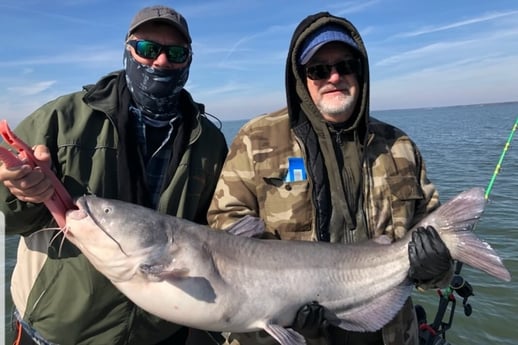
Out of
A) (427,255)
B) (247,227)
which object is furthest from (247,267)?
(427,255)

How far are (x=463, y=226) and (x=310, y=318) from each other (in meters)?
1.63

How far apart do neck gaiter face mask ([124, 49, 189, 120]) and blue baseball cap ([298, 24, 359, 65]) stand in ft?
4.09

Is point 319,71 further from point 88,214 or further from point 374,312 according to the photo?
point 88,214

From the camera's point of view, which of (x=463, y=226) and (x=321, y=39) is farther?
(x=321, y=39)

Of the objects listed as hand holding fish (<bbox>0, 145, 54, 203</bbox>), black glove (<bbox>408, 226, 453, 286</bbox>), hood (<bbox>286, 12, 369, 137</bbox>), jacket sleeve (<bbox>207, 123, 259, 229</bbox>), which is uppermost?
hood (<bbox>286, 12, 369, 137</bbox>)

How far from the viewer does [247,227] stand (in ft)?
13.7

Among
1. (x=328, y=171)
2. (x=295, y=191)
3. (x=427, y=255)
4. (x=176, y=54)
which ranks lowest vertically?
(x=427, y=255)

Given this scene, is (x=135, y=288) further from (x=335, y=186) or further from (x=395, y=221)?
(x=395, y=221)

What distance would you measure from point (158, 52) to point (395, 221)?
2914 mm

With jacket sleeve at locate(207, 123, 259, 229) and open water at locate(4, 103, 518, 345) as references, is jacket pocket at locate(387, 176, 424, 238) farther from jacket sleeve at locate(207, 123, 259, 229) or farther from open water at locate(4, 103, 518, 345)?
open water at locate(4, 103, 518, 345)

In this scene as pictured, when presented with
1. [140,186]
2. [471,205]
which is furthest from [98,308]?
[471,205]

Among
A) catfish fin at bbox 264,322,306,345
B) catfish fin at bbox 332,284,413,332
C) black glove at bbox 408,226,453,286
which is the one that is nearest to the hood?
black glove at bbox 408,226,453,286

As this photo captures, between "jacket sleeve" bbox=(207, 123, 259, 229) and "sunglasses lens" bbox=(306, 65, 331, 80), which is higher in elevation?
"sunglasses lens" bbox=(306, 65, 331, 80)

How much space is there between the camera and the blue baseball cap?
15.4ft
